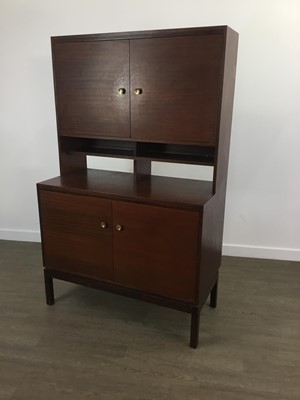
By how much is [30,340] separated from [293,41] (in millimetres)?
2489

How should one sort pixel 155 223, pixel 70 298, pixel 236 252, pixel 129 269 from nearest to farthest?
pixel 155 223, pixel 129 269, pixel 70 298, pixel 236 252

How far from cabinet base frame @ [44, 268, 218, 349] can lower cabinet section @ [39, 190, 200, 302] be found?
3 centimetres

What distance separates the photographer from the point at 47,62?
2.66 meters

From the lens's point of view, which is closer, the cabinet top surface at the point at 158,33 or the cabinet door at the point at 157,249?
the cabinet top surface at the point at 158,33

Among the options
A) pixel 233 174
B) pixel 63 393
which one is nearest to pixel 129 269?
pixel 63 393

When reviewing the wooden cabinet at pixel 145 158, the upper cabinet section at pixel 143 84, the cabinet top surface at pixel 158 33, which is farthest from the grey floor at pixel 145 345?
the cabinet top surface at pixel 158 33

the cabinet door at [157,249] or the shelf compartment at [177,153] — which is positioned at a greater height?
the shelf compartment at [177,153]

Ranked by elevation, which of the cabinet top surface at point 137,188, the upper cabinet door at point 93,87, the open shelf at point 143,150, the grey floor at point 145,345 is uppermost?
the upper cabinet door at point 93,87

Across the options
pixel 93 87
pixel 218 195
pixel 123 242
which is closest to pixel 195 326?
pixel 123 242

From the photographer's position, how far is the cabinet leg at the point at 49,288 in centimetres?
214

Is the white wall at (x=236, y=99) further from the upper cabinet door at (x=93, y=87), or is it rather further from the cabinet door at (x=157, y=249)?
the cabinet door at (x=157, y=249)

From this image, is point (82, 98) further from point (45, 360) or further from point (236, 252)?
point (236, 252)

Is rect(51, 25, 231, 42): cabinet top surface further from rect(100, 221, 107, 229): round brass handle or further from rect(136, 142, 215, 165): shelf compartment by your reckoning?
rect(100, 221, 107, 229): round brass handle

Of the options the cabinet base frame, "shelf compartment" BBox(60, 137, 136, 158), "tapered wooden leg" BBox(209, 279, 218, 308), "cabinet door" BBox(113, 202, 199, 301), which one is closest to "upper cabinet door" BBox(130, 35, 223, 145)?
"shelf compartment" BBox(60, 137, 136, 158)
